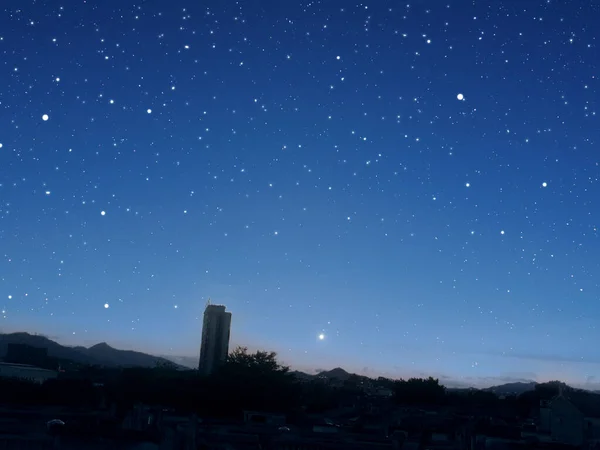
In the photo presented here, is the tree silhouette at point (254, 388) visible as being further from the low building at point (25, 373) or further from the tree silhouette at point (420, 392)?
the low building at point (25, 373)

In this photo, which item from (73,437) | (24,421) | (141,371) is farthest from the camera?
(141,371)

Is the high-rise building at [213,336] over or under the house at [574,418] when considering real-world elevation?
over

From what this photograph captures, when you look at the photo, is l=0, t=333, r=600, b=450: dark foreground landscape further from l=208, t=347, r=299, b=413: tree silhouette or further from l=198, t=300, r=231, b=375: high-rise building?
l=198, t=300, r=231, b=375: high-rise building

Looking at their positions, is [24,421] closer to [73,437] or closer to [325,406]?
[73,437]

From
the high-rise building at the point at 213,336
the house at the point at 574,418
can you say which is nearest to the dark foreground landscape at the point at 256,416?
the house at the point at 574,418

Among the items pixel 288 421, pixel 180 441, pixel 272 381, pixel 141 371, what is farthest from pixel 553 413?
pixel 141 371

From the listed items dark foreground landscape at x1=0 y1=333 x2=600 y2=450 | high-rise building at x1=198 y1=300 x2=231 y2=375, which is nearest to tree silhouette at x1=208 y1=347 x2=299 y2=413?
dark foreground landscape at x1=0 y1=333 x2=600 y2=450
